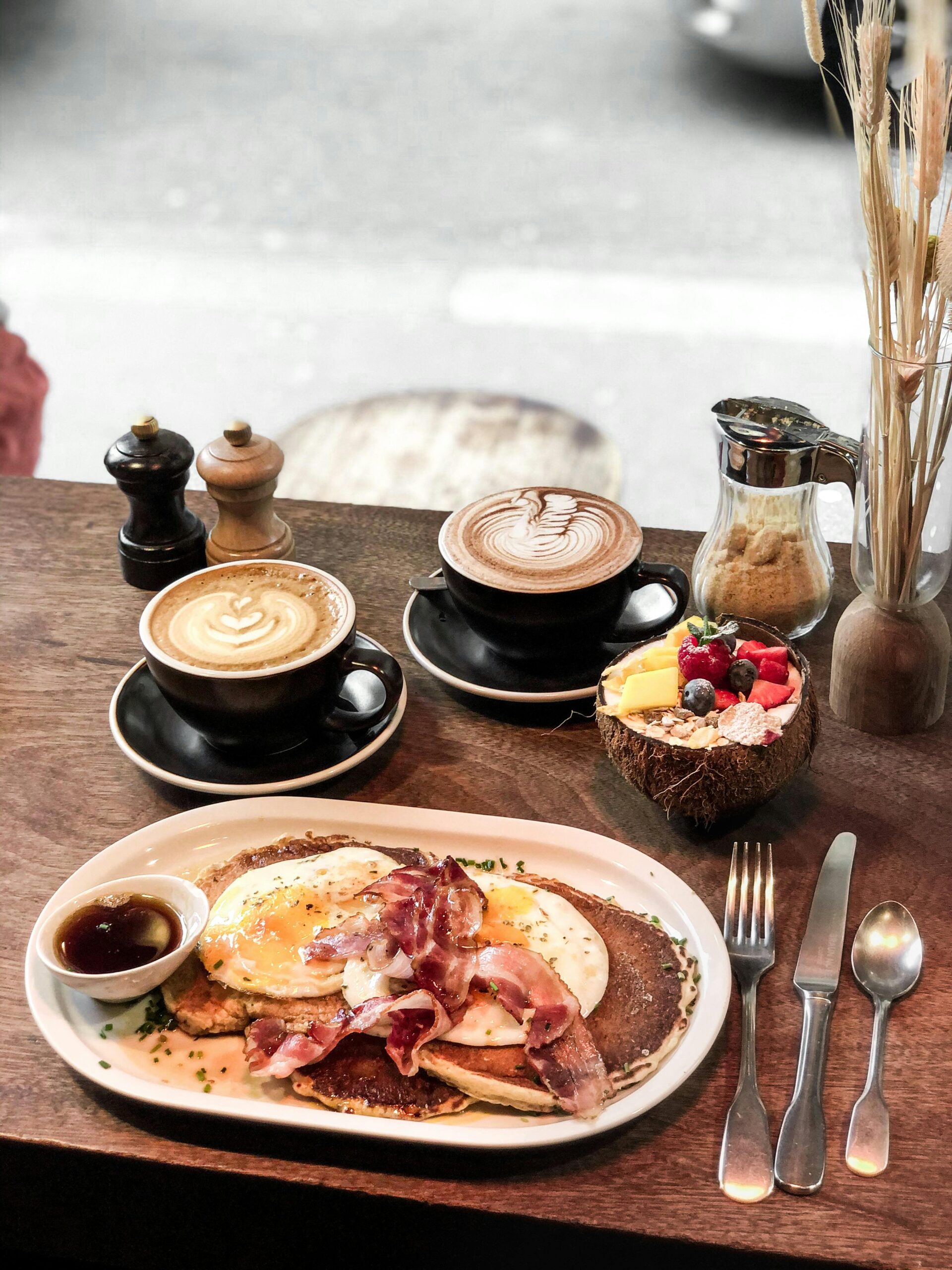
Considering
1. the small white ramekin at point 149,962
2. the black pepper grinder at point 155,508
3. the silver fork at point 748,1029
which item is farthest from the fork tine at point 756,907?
the black pepper grinder at point 155,508

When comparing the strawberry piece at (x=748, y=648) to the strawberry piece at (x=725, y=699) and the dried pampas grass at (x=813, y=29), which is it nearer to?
the strawberry piece at (x=725, y=699)

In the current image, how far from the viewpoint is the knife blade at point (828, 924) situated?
1.25m

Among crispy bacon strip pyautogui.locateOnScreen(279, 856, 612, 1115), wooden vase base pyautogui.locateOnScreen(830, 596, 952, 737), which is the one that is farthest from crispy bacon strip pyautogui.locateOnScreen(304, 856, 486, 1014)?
wooden vase base pyautogui.locateOnScreen(830, 596, 952, 737)

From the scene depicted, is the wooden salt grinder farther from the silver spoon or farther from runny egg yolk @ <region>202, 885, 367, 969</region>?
the silver spoon

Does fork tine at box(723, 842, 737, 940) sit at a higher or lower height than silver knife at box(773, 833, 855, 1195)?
lower

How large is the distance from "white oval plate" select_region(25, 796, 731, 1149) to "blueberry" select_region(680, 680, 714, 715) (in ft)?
0.57

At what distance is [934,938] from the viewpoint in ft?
4.28

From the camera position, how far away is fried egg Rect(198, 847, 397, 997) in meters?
1.22

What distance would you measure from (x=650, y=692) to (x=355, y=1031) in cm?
51

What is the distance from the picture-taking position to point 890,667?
1553mm

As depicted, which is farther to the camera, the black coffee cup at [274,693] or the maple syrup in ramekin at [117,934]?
the black coffee cup at [274,693]

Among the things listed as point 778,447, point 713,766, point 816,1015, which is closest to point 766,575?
point 778,447

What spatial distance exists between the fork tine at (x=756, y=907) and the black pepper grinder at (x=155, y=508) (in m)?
1.00

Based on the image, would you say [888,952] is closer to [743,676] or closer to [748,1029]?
[748,1029]
